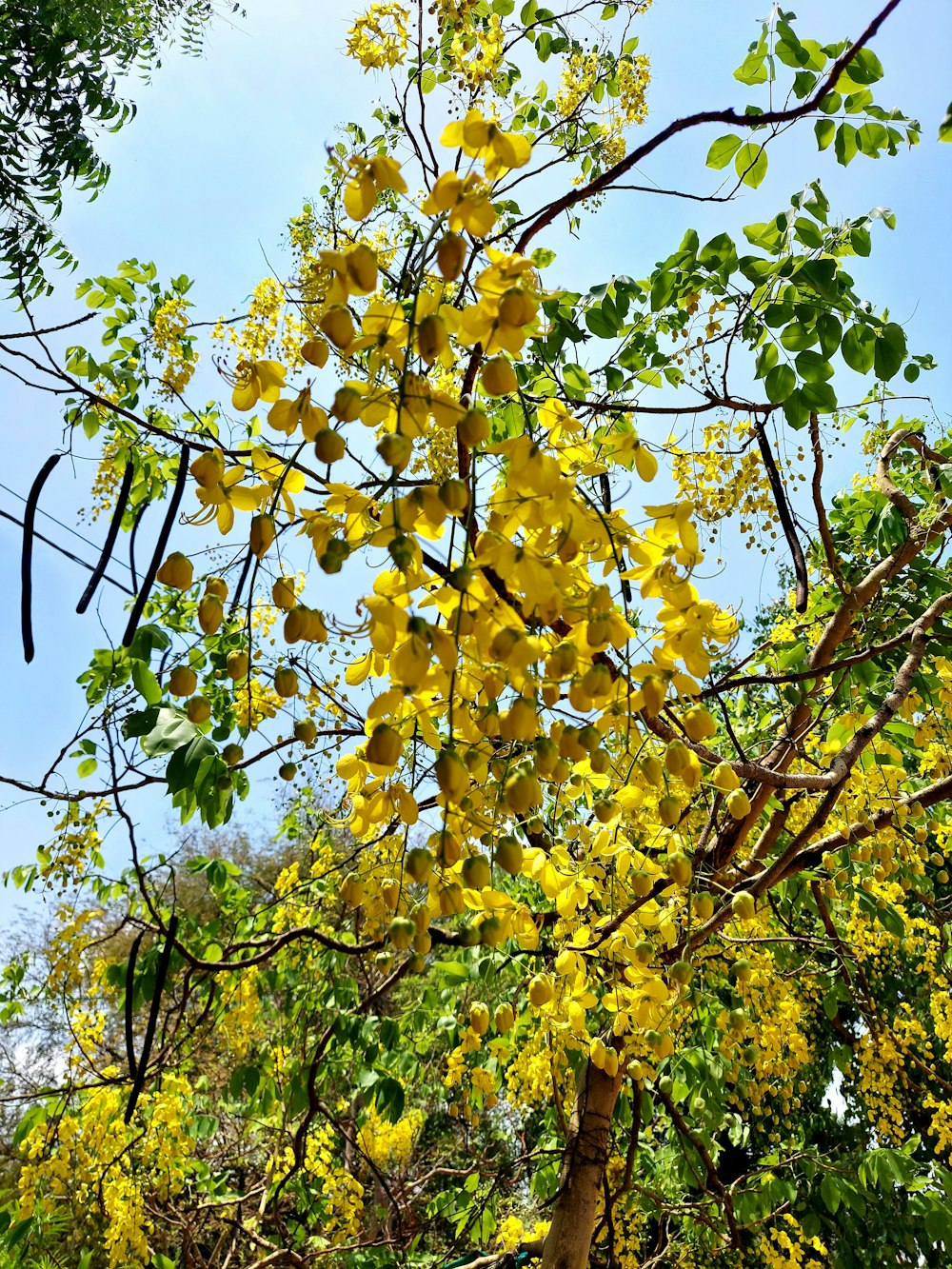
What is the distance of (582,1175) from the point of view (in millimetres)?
1843

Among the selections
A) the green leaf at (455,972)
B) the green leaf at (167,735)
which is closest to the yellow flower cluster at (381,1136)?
the green leaf at (455,972)

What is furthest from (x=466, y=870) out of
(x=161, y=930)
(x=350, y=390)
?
Result: (x=161, y=930)

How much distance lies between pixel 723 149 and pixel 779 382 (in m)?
0.41

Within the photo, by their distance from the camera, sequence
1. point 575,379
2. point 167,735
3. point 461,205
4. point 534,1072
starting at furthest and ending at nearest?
point 534,1072, point 575,379, point 167,735, point 461,205

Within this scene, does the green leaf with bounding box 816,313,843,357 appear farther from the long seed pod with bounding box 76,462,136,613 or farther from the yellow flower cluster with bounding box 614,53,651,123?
the yellow flower cluster with bounding box 614,53,651,123

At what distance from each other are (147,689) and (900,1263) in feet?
25.0

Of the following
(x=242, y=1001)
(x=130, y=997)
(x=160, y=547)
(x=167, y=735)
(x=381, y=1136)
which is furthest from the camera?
(x=381, y=1136)

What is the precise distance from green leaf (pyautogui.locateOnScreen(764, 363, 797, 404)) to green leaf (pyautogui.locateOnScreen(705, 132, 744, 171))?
14.8 inches

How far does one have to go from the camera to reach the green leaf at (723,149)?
1437mm

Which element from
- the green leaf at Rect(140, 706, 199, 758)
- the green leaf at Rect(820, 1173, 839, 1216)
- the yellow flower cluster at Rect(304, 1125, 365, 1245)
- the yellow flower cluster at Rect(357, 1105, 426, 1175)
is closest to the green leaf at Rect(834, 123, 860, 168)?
the green leaf at Rect(140, 706, 199, 758)

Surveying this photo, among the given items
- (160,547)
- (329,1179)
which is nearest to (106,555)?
(160,547)

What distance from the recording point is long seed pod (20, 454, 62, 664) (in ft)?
3.50

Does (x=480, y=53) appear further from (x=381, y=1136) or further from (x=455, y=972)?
(x=381, y=1136)

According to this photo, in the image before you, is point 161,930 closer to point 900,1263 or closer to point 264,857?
point 900,1263
